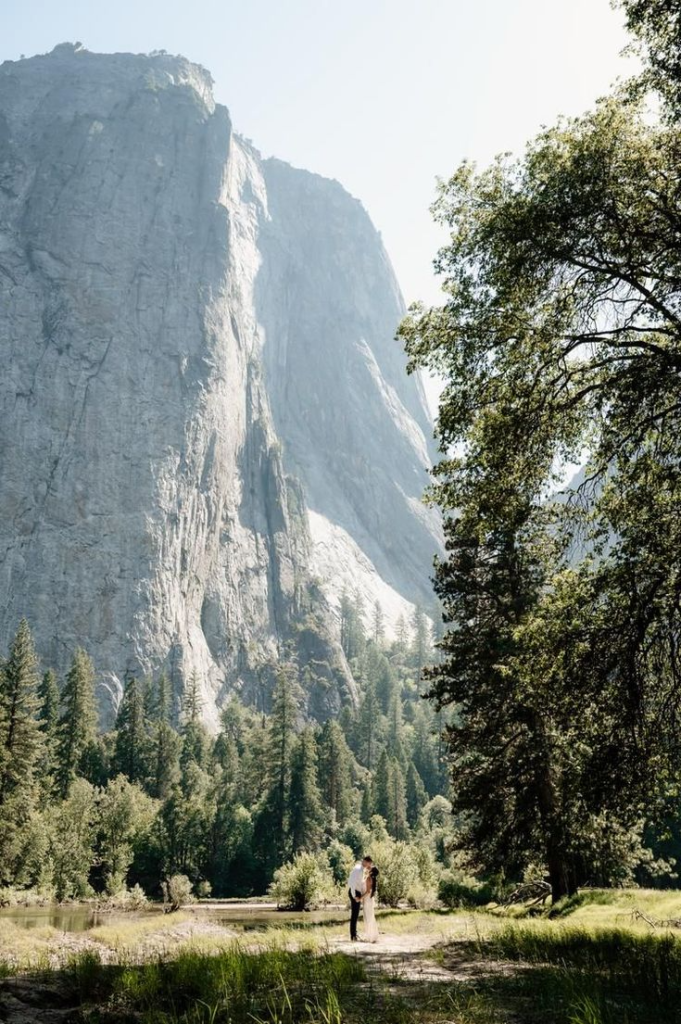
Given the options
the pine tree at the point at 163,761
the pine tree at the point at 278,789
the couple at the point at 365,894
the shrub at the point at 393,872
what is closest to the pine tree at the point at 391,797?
the pine tree at the point at 278,789

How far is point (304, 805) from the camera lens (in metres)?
67.2

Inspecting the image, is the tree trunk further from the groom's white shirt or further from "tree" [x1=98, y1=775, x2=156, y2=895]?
"tree" [x1=98, y1=775, x2=156, y2=895]

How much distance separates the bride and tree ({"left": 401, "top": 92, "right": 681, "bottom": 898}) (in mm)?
5737

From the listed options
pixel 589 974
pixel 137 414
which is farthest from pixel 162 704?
pixel 589 974

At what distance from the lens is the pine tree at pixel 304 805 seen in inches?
2618

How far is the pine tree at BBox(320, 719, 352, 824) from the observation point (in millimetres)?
81125

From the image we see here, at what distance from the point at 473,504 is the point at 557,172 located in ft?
15.9

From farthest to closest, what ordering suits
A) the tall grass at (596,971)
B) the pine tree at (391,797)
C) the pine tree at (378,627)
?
1. the pine tree at (378,627)
2. the pine tree at (391,797)
3. the tall grass at (596,971)

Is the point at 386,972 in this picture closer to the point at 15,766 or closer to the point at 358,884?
the point at 358,884

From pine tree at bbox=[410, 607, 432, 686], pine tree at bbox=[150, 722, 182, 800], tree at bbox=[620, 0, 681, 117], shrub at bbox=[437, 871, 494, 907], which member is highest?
pine tree at bbox=[410, 607, 432, 686]

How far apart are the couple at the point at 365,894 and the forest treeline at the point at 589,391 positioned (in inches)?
235

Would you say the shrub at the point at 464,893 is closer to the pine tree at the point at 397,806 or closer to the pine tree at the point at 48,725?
the pine tree at the point at 48,725

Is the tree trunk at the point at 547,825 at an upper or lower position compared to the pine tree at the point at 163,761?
lower

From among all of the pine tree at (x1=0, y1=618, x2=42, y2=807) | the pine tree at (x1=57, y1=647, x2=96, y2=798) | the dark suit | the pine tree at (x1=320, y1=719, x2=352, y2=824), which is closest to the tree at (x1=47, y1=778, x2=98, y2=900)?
the pine tree at (x1=0, y1=618, x2=42, y2=807)
